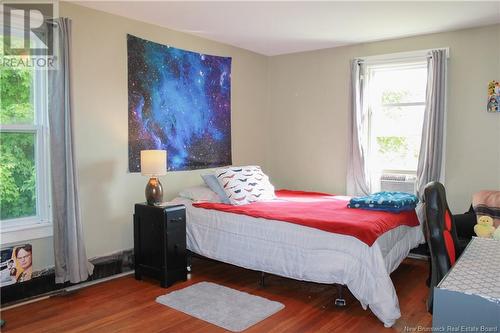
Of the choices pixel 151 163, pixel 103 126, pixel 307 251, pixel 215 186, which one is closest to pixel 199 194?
pixel 215 186

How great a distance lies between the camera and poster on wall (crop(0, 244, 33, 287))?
3.06 meters

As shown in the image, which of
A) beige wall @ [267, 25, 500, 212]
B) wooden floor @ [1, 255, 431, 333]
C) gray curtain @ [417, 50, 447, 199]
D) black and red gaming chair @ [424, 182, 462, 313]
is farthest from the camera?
gray curtain @ [417, 50, 447, 199]

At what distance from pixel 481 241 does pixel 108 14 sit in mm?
3419

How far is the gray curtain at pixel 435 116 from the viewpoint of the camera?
13.7 ft

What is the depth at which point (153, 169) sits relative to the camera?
3.54m

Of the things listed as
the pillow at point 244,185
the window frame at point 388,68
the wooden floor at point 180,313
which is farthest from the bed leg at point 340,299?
the window frame at point 388,68

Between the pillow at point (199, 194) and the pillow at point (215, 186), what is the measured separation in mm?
37

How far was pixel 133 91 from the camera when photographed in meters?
3.93

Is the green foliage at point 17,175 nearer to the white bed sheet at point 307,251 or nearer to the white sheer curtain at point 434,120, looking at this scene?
the white bed sheet at point 307,251

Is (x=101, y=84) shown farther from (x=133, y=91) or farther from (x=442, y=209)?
Answer: (x=442, y=209)

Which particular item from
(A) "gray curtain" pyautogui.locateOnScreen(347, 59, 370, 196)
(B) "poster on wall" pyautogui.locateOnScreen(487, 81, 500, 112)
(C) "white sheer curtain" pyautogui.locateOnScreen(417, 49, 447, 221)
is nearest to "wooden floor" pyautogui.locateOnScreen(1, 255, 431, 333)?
(C) "white sheer curtain" pyautogui.locateOnScreen(417, 49, 447, 221)

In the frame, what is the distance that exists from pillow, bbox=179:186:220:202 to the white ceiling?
5.39ft

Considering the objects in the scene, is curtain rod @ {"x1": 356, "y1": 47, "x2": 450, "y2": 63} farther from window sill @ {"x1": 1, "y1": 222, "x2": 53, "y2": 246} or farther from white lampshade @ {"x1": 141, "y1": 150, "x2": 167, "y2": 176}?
window sill @ {"x1": 1, "y1": 222, "x2": 53, "y2": 246}

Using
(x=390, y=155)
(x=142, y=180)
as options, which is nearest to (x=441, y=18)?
(x=390, y=155)
